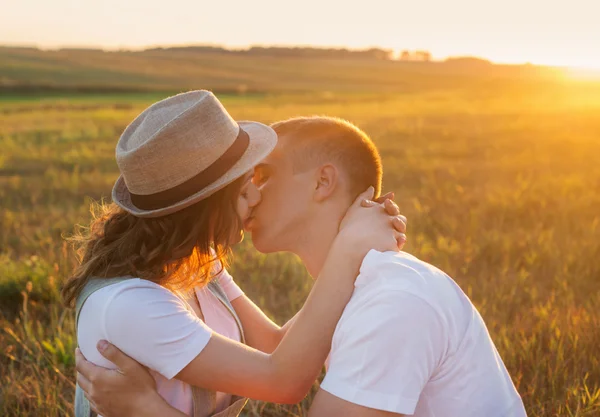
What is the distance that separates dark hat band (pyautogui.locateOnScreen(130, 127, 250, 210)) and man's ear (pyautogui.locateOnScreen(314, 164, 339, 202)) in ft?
1.22

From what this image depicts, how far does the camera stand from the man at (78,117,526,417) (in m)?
1.91

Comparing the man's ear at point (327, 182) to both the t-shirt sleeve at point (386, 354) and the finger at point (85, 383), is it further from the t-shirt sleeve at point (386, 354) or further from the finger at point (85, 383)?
the finger at point (85, 383)

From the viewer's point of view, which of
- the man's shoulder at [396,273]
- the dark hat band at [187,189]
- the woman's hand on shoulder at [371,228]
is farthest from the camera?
the dark hat band at [187,189]

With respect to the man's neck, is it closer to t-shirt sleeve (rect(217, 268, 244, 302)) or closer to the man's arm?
t-shirt sleeve (rect(217, 268, 244, 302))

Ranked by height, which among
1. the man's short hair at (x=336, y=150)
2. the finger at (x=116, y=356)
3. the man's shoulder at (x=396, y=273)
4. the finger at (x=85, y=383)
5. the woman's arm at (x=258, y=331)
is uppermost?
the man's short hair at (x=336, y=150)

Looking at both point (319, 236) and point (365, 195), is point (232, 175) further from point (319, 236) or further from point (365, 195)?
point (365, 195)

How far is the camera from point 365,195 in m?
2.74

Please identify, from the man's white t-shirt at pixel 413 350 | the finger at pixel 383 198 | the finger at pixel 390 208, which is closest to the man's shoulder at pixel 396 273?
the man's white t-shirt at pixel 413 350

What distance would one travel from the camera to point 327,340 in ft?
7.64

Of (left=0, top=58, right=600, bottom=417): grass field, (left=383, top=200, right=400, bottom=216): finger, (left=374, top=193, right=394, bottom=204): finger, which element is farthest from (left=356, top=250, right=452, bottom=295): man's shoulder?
(left=0, top=58, right=600, bottom=417): grass field

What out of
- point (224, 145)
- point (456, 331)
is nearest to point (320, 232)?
point (224, 145)

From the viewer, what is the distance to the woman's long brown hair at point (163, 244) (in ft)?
8.14

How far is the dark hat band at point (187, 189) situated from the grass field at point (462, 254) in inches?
63.2

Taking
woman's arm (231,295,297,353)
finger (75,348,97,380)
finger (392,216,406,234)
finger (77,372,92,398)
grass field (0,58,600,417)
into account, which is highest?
finger (392,216,406,234)
